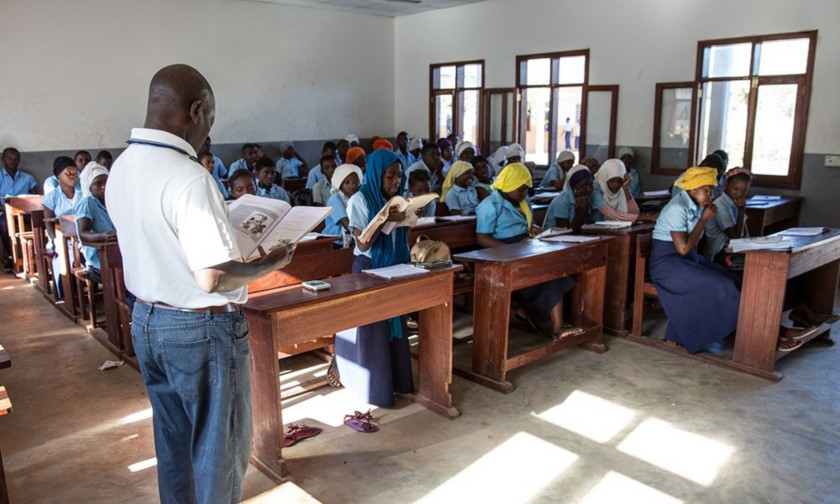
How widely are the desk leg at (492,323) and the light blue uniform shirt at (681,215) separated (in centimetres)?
129

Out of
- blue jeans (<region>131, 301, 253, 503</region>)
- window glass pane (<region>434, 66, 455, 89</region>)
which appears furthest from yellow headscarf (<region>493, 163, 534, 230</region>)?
window glass pane (<region>434, 66, 455, 89</region>)

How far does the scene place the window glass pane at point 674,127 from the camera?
8.12 m

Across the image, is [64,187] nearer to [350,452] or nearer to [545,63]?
[350,452]

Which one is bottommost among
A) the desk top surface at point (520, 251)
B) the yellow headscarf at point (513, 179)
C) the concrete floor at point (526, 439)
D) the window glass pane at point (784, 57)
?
the concrete floor at point (526, 439)

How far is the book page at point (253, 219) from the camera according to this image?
6.33 ft

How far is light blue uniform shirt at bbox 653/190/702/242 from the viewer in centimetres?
418

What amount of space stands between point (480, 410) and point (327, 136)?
8.80 m

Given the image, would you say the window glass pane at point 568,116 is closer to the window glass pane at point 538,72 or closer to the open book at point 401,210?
the window glass pane at point 538,72

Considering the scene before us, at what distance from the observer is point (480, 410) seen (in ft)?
11.3

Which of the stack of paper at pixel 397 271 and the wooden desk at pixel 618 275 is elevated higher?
the stack of paper at pixel 397 271

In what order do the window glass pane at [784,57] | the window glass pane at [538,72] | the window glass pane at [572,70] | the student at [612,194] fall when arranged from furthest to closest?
the window glass pane at [538,72]
the window glass pane at [572,70]
the window glass pane at [784,57]
the student at [612,194]

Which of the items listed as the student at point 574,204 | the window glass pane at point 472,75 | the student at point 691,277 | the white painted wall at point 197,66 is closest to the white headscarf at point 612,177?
the student at point 574,204

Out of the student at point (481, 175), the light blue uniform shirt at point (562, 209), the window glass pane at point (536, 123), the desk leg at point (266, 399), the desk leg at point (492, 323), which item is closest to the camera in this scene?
the desk leg at point (266, 399)

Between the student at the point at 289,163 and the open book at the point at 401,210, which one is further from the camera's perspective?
the student at the point at 289,163
